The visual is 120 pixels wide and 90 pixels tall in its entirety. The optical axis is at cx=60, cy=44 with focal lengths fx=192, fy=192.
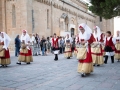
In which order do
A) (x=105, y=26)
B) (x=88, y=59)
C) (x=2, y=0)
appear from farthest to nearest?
(x=105, y=26) < (x=2, y=0) < (x=88, y=59)

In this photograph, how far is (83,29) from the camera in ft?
23.8

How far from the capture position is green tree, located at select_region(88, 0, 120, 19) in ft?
39.8

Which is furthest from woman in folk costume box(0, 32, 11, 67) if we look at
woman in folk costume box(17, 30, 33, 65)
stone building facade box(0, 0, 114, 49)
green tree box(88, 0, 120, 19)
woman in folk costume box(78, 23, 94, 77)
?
stone building facade box(0, 0, 114, 49)

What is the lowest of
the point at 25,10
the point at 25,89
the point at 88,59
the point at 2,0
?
the point at 25,89

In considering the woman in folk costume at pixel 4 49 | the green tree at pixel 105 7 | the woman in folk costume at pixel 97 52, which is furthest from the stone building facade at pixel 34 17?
the woman in folk costume at pixel 97 52

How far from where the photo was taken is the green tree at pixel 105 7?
477 inches

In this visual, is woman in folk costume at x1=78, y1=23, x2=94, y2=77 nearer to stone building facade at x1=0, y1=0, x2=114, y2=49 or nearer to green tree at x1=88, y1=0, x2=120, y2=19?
green tree at x1=88, y1=0, x2=120, y2=19

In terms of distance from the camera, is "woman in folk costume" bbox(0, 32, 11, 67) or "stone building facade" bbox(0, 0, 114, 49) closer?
"woman in folk costume" bbox(0, 32, 11, 67)

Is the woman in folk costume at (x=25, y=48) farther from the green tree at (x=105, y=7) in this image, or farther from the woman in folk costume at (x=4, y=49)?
the green tree at (x=105, y=7)

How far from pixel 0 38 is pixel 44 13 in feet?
44.0

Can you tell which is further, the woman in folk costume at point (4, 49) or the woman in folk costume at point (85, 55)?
the woman in folk costume at point (4, 49)

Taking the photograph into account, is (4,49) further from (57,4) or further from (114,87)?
(57,4)

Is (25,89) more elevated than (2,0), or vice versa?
(2,0)

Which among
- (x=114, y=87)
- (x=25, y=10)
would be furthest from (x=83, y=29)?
(x=25, y=10)
